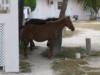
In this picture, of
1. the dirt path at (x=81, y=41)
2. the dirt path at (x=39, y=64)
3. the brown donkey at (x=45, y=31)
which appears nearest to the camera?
the dirt path at (x=39, y=64)

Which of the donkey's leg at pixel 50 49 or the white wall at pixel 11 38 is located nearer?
the white wall at pixel 11 38

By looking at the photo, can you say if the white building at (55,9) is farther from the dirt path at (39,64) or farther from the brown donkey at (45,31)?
the brown donkey at (45,31)

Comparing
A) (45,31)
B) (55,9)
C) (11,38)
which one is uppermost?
(11,38)

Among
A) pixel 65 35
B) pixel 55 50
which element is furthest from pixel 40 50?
pixel 65 35

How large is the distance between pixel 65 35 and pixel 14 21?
511 inches

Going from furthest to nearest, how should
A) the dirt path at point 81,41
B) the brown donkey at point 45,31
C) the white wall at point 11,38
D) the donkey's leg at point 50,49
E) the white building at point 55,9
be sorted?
1. the white building at point 55,9
2. the dirt path at point 81,41
3. the donkey's leg at point 50,49
4. the brown donkey at point 45,31
5. the white wall at point 11,38

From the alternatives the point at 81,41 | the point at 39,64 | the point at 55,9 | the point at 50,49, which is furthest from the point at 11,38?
the point at 55,9

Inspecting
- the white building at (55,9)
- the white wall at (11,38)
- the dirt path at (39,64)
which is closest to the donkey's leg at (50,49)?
the dirt path at (39,64)

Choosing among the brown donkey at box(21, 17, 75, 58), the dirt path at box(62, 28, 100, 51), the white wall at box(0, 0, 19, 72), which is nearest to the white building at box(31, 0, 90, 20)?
the dirt path at box(62, 28, 100, 51)

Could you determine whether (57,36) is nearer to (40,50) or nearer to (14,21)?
(40,50)

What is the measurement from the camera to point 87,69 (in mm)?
12719

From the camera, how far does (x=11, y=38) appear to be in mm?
11875

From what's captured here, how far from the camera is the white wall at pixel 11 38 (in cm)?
1184

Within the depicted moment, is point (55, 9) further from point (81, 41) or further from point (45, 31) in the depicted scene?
point (45, 31)
